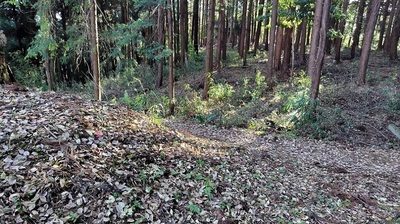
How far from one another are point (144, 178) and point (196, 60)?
1729cm

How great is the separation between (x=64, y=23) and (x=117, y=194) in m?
16.4

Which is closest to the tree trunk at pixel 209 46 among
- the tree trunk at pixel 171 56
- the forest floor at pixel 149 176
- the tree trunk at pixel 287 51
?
the tree trunk at pixel 171 56

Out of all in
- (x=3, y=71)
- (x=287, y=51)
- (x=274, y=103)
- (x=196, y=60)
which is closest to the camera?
(x=3, y=71)

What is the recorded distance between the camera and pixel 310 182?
538cm

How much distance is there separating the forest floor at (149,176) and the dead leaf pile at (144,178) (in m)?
0.01

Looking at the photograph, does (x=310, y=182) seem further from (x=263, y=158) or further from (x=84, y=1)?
(x=84, y=1)

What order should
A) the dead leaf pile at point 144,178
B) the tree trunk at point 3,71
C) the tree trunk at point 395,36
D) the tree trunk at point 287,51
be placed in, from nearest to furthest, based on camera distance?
the dead leaf pile at point 144,178, the tree trunk at point 3,71, the tree trunk at point 287,51, the tree trunk at point 395,36

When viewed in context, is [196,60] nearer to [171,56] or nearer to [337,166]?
[171,56]

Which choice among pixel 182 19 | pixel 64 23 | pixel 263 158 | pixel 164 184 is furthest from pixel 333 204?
pixel 64 23

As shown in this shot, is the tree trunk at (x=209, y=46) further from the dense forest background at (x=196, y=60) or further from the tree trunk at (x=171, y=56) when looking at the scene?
the tree trunk at (x=171, y=56)

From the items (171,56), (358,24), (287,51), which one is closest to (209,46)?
(171,56)

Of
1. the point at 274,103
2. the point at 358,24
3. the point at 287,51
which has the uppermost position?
the point at 358,24

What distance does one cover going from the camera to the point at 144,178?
388 cm

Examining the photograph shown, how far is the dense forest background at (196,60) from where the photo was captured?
9.21 metres
